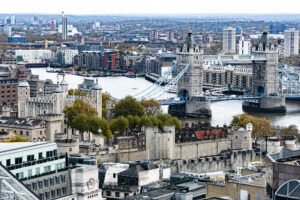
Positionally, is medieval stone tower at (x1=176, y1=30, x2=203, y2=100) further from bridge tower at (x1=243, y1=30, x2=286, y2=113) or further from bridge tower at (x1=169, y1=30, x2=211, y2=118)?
bridge tower at (x1=243, y1=30, x2=286, y2=113)

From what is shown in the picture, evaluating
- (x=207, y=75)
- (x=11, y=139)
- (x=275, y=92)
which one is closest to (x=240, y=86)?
(x=207, y=75)

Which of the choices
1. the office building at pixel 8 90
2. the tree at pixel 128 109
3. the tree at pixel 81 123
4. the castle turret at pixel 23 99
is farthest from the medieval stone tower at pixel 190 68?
the tree at pixel 81 123

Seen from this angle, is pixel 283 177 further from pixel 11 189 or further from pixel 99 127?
pixel 99 127

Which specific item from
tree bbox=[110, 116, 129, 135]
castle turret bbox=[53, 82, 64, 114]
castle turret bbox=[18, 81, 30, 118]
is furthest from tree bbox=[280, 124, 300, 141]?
castle turret bbox=[18, 81, 30, 118]

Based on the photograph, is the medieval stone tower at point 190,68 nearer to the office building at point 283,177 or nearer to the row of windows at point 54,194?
the row of windows at point 54,194

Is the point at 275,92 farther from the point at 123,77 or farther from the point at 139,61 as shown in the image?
the point at 139,61
